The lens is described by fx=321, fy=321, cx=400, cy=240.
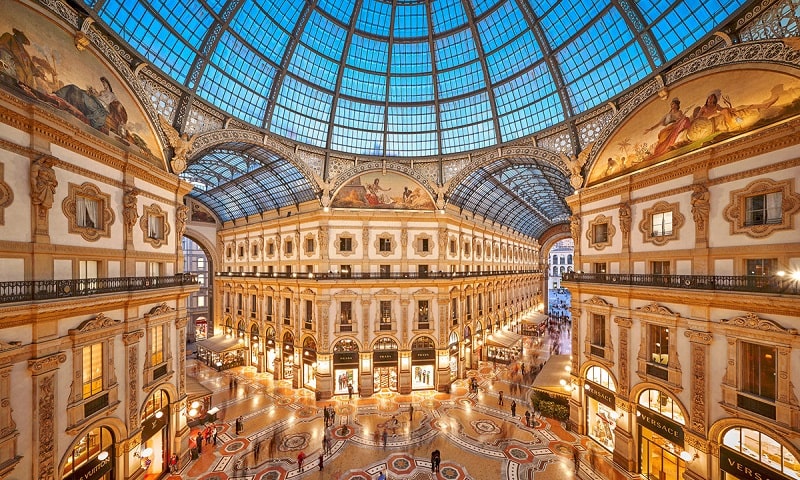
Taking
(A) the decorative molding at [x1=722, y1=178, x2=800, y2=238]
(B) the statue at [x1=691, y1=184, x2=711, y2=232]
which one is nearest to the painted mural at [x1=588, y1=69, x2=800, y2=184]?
(B) the statue at [x1=691, y1=184, x2=711, y2=232]

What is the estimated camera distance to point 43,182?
11766mm

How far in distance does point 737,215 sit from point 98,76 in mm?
30045

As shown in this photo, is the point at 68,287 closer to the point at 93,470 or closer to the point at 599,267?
the point at 93,470

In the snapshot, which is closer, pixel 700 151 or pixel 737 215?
pixel 737 215

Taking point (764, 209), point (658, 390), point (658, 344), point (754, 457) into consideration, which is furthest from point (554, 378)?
point (764, 209)

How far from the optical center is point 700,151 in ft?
49.0

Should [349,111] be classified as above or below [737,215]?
above

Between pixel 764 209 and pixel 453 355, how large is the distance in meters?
25.0

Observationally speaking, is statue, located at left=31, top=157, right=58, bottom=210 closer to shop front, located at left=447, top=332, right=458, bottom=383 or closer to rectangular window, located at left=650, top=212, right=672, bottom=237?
rectangular window, located at left=650, top=212, right=672, bottom=237

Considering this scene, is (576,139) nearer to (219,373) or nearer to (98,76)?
(98,76)

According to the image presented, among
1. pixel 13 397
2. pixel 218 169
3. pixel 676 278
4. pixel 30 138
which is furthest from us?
pixel 218 169

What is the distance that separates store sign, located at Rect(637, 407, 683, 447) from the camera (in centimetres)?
1587

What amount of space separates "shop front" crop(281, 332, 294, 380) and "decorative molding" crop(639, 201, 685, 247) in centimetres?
2995

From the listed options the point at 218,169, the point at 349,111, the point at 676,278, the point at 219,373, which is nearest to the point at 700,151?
the point at 676,278
